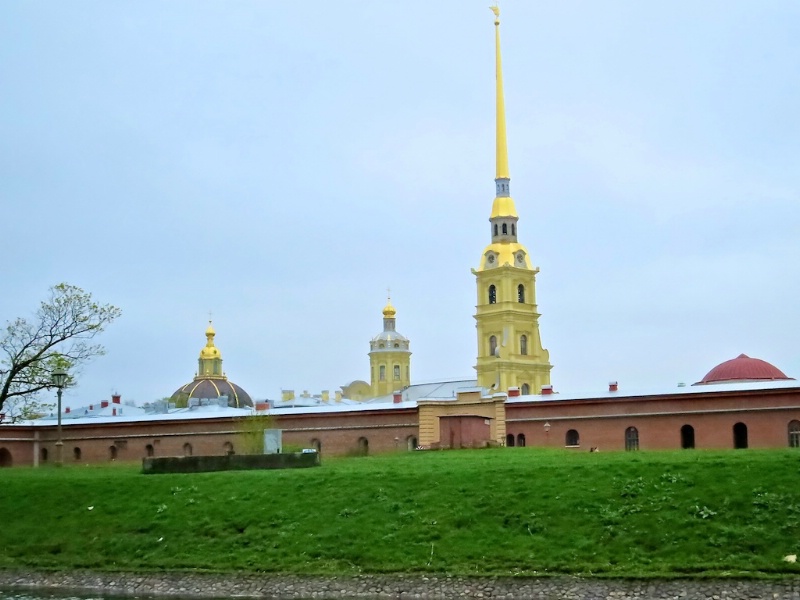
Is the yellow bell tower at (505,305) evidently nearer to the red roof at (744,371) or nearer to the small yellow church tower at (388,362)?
the small yellow church tower at (388,362)

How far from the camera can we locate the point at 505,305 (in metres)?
104

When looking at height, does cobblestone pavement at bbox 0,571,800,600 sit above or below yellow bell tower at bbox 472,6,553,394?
below

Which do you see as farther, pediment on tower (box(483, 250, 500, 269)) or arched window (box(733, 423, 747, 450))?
pediment on tower (box(483, 250, 500, 269))

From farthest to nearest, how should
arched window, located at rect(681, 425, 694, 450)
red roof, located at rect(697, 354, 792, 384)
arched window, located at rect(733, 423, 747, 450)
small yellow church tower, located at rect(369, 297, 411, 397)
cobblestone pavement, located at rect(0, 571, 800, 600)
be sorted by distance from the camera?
small yellow church tower, located at rect(369, 297, 411, 397) → red roof, located at rect(697, 354, 792, 384) → arched window, located at rect(681, 425, 694, 450) → arched window, located at rect(733, 423, 747, 450) → cobblestone pavement, located at rect(0, 571, 800, 600)

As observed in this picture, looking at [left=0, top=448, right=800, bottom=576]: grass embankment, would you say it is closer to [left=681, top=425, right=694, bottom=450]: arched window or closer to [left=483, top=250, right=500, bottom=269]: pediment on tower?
[left=681, top=425, right=694, bottom=450]: arched window

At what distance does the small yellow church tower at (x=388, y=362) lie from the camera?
410 ft

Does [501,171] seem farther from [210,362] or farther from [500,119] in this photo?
[210,362]

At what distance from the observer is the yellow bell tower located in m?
103

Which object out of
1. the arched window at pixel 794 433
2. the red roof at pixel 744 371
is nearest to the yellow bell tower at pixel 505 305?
the red roof at pixel 744 371

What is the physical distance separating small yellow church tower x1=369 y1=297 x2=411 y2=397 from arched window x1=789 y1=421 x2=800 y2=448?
268ft

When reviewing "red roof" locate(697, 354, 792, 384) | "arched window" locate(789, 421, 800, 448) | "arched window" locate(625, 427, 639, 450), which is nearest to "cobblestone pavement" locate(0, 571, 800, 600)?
"arched window" locate(789, 421, 800, 448)

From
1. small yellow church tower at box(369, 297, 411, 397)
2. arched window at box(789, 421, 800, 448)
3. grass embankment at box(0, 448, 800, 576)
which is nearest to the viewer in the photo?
grass embankment at box(0, 448, 800, 576)

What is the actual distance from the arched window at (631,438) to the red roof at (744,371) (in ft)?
55.8

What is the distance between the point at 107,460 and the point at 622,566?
121 ft
